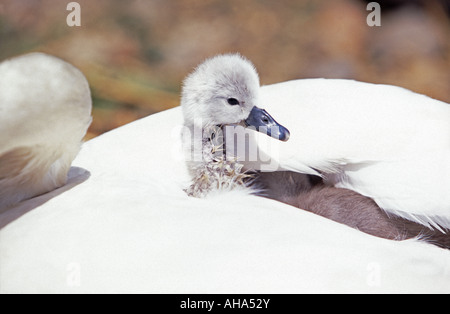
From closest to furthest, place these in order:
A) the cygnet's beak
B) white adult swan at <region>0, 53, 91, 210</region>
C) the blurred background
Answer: white adult swan at <region>0, 53, 91, 210</region>, the cygnet's beak, the blurred background

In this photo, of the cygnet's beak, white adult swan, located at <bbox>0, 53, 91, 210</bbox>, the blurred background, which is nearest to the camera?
white adult swan, located at <bbox>0, 53, 91, 210</bbox>

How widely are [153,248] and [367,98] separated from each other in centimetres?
41

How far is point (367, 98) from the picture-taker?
863mm

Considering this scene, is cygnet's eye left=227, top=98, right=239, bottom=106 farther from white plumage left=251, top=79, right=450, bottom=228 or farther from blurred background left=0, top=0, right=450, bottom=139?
blurred background left=0, top=0, right=450, bottom=139

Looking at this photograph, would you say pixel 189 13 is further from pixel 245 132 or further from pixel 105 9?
pixel 245 132

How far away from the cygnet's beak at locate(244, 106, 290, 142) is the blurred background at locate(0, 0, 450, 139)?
905 mm

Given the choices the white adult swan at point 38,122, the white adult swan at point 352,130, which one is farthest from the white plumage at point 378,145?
the white adult swan at point 38,122

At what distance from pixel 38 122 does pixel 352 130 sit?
1.35 feet

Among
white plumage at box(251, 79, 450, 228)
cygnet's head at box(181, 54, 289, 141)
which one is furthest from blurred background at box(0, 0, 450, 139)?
white plumage at box(251, 79, 450, 228)

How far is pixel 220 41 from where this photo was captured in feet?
6.77

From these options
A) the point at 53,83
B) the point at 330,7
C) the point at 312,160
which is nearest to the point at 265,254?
the point at 312,160

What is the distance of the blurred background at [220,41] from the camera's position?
1.86m

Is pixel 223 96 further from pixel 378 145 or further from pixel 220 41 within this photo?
pixel 220 41

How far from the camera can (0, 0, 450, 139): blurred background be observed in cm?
186
